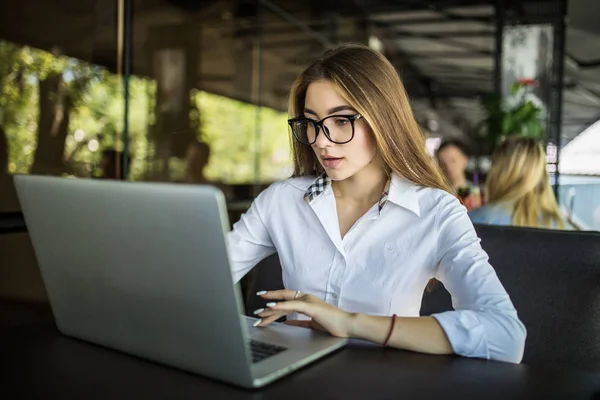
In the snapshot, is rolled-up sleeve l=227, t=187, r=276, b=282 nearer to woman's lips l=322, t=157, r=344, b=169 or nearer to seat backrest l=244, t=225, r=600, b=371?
woman's lips l=322, t=157, r=344, b=169

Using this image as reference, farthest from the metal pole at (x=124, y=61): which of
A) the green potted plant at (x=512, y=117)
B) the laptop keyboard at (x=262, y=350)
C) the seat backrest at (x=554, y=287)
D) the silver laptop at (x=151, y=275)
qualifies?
the green potted plant at (x=512, y=117)

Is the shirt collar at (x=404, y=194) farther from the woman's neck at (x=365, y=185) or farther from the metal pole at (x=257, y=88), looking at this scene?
the metal pole at (x=257, y=88)

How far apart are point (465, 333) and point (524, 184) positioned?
210 centimetres

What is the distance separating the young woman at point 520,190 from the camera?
287 cm

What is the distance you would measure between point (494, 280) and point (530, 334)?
511 millimetres

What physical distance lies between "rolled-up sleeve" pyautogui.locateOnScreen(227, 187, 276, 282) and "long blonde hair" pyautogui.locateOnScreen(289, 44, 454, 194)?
0.37 metres

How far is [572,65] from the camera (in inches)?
322

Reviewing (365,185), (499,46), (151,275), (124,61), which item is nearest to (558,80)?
(499,46)

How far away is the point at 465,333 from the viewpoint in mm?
1110

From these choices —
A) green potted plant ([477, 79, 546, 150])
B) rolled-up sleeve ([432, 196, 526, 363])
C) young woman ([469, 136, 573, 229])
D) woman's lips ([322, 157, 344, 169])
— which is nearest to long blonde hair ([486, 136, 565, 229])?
young woman ([469, 136, 573, 229])

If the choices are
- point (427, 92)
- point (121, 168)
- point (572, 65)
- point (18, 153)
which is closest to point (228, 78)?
point (121, 168)

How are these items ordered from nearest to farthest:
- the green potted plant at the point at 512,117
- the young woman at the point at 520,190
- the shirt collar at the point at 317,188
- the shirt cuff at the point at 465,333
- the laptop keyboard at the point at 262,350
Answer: the laptop keyboard at the point at 262,350
the shirt cuff at the point at 465,333
the shirt collar at the point at 317,188
the young woman at the point at 520,190
the green potted plant at the point at 512,117

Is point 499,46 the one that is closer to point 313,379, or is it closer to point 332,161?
point 332,161

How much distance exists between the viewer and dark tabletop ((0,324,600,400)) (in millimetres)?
856
